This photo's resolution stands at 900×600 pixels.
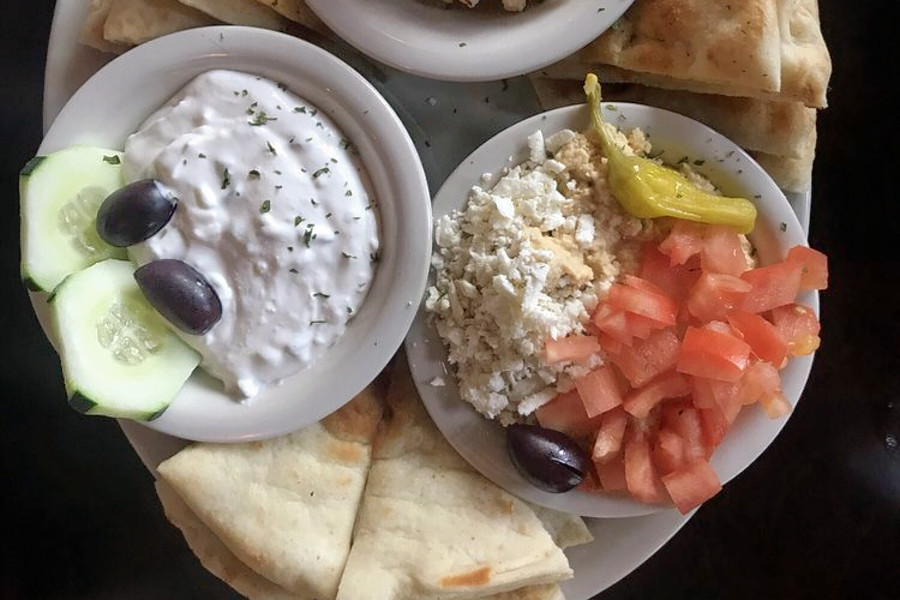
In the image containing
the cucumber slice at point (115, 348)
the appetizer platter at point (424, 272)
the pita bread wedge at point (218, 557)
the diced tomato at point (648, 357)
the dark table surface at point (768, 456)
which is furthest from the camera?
the dark table surface at point (768, 456)

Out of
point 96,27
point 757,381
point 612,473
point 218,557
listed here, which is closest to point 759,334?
point 757,381

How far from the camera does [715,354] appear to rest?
1.80 m

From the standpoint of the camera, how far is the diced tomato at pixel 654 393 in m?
1.87

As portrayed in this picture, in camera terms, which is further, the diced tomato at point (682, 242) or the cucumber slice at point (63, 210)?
the diced tomato at point (682, 242)

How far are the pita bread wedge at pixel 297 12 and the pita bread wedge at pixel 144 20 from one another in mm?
182

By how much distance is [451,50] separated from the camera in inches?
73.1

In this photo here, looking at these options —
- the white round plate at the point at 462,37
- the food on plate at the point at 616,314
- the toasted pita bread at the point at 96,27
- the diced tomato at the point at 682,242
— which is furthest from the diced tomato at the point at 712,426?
the toasted pita bread at the point at 96,27

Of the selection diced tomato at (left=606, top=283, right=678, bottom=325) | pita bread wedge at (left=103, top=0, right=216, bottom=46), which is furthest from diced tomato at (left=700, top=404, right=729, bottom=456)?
pita bread wedge at (left=103, top=0, right=216, bottom=46)

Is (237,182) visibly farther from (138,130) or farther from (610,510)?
(610,510)

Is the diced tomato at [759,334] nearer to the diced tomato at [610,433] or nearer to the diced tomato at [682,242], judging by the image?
the diced tomato at [682,242]

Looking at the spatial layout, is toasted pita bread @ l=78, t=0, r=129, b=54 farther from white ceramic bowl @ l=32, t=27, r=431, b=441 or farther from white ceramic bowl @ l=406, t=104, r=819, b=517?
white ceramic bowl @ l=406, t=104, r=819, b=517

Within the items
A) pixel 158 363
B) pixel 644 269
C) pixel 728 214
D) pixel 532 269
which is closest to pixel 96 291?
pixel 158 363

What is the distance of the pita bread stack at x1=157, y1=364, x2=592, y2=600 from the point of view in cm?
189

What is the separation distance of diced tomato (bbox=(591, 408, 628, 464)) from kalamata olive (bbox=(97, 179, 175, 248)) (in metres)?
0.99
